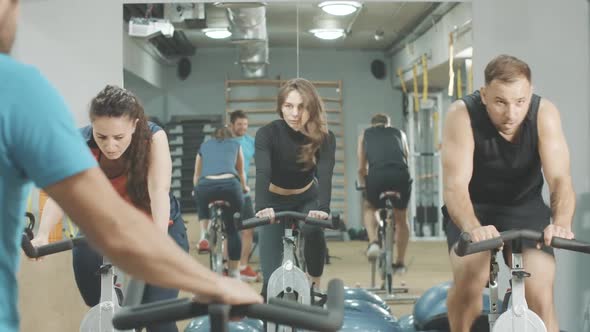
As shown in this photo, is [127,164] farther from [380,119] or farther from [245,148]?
[380,119]

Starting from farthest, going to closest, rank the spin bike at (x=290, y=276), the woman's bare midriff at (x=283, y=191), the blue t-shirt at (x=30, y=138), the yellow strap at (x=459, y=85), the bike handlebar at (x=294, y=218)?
the yellow strap at (x=459, y=85)
the woman's bare midriff at (x=283, y=191)
the spin bike at (x=290, y=276)
the bike handlebar at (x=294, y=218)
the blue t-shirt at (x=30, y=138)

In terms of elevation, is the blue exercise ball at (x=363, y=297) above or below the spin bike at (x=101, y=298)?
below

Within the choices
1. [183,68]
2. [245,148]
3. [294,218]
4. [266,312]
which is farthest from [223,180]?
[266,312]

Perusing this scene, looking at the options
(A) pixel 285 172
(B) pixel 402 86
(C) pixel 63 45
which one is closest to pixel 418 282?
(B) pixel 402 86

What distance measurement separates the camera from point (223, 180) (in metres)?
5.36

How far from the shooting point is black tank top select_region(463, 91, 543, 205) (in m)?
2.58

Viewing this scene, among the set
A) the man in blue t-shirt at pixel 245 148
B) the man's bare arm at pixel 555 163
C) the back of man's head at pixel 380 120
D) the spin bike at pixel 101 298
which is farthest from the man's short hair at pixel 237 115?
the spin bike at pixel 101 298

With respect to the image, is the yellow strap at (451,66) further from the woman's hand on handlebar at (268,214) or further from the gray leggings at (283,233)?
the woman's hand on handlebar at (268,214)

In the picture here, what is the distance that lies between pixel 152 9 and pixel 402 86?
6.86 feet

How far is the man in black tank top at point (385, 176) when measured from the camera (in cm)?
550

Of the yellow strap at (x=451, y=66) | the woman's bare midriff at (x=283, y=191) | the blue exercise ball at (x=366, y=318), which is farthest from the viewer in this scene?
the yellow strap at (x=451, y=66)

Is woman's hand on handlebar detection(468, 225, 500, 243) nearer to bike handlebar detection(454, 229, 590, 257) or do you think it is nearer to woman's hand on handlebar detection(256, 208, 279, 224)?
bike handlebar detection(454, 229, 590, 257)

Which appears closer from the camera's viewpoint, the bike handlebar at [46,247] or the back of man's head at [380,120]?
the bike handlebar at [46,247]

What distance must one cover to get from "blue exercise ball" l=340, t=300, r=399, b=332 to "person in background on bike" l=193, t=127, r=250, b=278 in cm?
170
